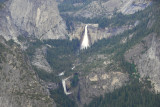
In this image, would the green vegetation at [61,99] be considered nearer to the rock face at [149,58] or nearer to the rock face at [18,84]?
the rock face at [18,84]

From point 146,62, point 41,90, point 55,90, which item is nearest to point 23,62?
point 41,90

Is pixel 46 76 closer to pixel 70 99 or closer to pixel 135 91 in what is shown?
pixel 70 99

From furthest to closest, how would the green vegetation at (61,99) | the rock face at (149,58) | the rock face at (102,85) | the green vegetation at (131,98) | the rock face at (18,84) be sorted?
the rock face at (102,85), the rock face at (149,58), the green vegetation at (61,99), the green vegetation at (131,98), the rock face at (18,84)

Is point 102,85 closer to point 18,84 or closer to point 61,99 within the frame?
point 61,99

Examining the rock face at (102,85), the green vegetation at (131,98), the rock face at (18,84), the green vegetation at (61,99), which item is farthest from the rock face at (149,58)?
the rock face at (18,84)

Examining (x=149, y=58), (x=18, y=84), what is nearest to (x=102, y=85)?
(x=149, y=58)

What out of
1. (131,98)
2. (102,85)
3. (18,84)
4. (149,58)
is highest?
(18,84)
